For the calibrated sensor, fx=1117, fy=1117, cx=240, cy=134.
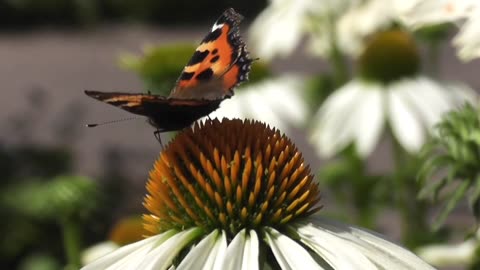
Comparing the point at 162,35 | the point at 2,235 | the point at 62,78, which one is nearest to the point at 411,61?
the point at 2,235

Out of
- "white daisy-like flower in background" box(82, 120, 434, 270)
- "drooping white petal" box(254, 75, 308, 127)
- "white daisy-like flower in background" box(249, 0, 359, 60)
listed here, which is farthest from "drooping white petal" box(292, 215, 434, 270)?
"drooping white petal" box(254, 75, 308, 127)

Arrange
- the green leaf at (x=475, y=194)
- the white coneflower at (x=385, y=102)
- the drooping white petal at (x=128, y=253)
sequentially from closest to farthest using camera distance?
the drooping white petal at (x=128, y=253) < the green leaf at (x=475, y=194) < the white coneflower at (x=385, y=102)

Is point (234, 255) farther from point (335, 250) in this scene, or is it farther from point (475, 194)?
point (475, 194)

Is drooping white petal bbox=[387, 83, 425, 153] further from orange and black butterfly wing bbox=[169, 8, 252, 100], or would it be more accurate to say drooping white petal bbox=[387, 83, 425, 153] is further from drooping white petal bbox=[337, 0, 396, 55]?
orange and black butterfly wing bbox=[169, 8, 252, 100]

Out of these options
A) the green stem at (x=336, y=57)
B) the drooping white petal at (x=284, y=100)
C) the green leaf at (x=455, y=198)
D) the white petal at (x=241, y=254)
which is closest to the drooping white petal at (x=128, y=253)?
the white petal at (x=241, y=254)

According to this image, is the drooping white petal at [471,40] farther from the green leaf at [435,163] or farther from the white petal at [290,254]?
the white petal at [290,254]

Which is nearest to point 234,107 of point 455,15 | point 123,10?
point 455,15

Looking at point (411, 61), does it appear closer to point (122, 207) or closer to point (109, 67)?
point (122, 207)
